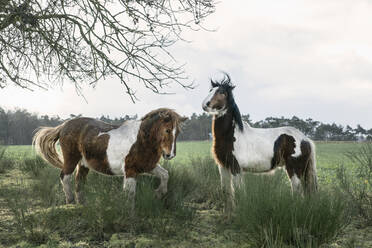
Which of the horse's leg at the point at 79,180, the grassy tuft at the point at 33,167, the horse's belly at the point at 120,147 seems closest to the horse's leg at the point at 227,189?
the horse's belly at the point at 120,147

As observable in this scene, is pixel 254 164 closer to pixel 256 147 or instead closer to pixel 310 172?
pixel 256 147

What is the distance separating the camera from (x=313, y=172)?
16.4ft

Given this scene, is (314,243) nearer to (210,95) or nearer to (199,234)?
(199,234)

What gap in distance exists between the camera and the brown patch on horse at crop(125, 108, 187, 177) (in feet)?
14.0

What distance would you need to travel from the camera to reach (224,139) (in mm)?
4703

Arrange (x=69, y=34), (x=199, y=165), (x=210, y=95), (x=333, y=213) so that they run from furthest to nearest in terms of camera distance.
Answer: (x=199, y=165), (x=69, y=34), (x=210, y=95), (x=333, y=213)

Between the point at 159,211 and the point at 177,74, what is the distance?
202 centimetres

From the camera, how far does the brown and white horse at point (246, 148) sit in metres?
4.61

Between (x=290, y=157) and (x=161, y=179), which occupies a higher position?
(x=290, y=157)

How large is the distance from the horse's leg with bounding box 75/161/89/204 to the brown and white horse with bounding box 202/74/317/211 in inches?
90.3

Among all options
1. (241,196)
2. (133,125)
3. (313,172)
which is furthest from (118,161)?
(313,172)

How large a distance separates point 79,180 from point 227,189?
2525mm

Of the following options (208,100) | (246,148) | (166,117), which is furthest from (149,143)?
(246,148)

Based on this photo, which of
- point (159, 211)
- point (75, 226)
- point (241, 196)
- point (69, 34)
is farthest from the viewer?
point (69, 34)
